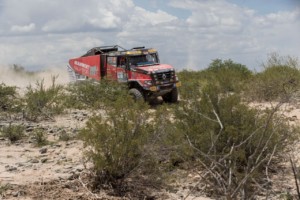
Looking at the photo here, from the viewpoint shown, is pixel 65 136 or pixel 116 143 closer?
pixel 116 143

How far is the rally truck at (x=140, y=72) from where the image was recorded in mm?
16578

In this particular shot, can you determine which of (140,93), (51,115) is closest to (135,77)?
(140,93)

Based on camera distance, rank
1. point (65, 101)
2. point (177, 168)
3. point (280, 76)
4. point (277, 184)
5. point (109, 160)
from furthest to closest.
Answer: point (280, 76), point (65, 101), point (177, 168), point (277, 184), point (109, 160)

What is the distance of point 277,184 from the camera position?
24.3ft

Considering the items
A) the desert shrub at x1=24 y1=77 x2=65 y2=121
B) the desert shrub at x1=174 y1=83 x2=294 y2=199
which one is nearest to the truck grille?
the desert shrub at x1=24 y1=77 x2=65 y2=121

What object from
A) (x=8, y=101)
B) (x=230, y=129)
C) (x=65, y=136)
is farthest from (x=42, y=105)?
(x=230, y=129)

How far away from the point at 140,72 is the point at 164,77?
92 centimetres

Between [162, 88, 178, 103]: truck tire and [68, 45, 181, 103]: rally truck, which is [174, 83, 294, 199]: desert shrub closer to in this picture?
[68, 45, 181, 103]: rally truck

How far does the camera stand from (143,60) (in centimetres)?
1752

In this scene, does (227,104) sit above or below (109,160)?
above

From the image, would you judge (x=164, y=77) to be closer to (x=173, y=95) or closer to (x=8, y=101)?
(x=173, y=95)

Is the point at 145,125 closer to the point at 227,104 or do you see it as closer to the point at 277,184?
the point at 227,104

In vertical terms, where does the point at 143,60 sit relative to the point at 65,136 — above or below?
above

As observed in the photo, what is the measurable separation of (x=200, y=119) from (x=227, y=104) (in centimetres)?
57
